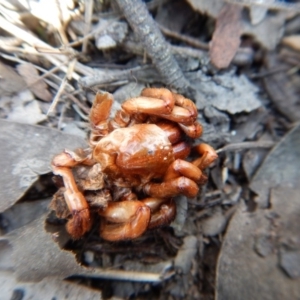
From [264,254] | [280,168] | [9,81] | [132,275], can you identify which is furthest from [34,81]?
[264,254]

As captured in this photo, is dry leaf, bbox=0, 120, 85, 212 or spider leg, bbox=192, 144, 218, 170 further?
spider leg, bbox=192, 144, 218, 170

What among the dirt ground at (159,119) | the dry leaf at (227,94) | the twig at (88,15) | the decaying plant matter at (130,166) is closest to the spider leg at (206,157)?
the decaying plant matter at (130,166)

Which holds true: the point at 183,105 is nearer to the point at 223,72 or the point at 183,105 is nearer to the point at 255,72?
the point at 223,72

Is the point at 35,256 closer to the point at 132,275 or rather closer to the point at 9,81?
the point at 132,275

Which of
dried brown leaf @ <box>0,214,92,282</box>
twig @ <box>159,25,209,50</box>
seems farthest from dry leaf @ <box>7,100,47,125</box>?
twig @ <box>159,25,209,50</box>

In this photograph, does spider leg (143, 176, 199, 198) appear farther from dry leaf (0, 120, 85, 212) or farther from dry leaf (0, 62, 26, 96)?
dry leaf (0, 62, 26, 96)
